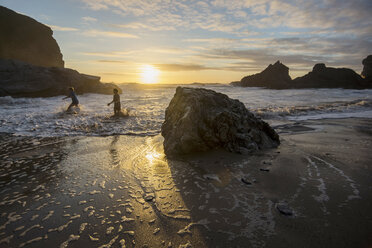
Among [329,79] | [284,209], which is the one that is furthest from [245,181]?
[329,79]

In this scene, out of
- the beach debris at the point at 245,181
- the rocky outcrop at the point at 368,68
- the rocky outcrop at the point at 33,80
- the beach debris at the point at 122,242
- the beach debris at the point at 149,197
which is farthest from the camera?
the rocky outcrop at the point at 368,68

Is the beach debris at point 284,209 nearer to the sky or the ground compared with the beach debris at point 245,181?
nearer to the sky

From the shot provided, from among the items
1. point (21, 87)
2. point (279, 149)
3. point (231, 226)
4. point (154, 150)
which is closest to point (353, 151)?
point (279, 149)

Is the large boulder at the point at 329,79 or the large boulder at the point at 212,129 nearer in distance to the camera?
the large boulder at the point at 212,129

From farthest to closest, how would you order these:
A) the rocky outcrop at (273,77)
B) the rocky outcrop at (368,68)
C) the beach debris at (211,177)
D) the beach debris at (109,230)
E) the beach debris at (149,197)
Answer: the rocky outcrop at (273,77)
the rocky outcrop at (368,68)
the beach debris at (211,177)
the beach debris at (149,197)
the beach debris at (109,230)

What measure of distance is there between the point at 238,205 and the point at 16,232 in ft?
8.22

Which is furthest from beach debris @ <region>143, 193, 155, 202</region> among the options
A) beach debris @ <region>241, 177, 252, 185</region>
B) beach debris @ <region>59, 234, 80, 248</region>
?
beach debris @ <region>241, 177, 252, 185</region>

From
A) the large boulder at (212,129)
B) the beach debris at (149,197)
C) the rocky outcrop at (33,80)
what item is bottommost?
the beach debris at (149,197)

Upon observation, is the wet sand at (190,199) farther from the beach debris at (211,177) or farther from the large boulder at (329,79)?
the large boulder at (329,79)

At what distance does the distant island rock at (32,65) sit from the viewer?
21656 mm

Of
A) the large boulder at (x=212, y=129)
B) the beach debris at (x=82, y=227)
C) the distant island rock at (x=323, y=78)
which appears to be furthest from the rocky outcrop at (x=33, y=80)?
the distant island rock at (x=323, y=78)

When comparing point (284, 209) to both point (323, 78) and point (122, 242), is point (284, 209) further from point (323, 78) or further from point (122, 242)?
point (323, 78)

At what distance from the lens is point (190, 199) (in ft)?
8.68

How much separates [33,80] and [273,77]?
64.8m
